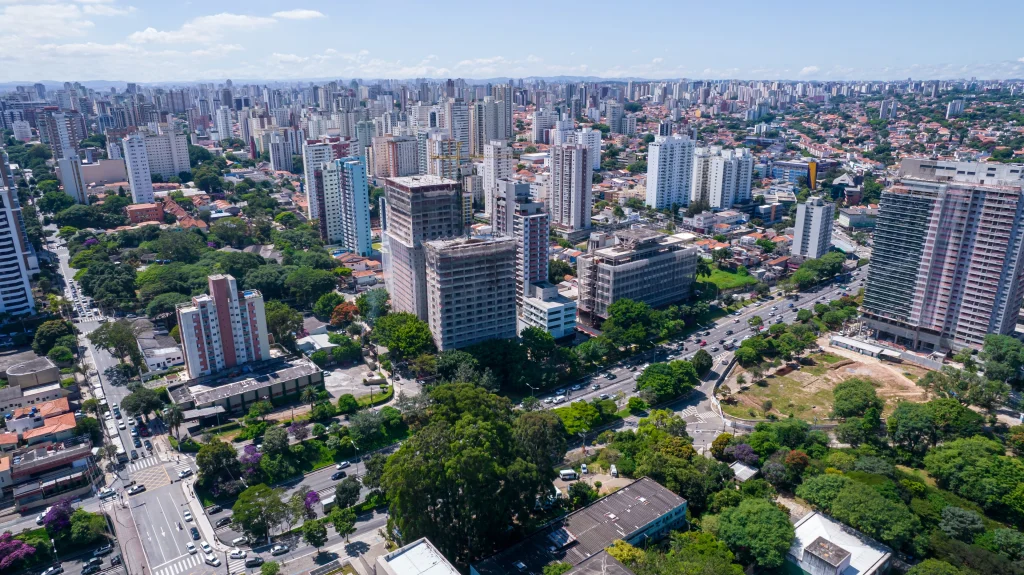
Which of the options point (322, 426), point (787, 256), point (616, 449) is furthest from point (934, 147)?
point (322, 426)

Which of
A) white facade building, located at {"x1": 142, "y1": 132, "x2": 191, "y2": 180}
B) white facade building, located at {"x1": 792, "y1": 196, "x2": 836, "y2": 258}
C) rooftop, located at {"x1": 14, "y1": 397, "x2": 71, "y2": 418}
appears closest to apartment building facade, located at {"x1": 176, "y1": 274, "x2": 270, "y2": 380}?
rooftop, located at {"x1": 14, "y1": 397, "x2": 71, "y2": 418}

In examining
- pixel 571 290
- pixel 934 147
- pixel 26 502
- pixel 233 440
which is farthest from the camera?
pixel 934 147

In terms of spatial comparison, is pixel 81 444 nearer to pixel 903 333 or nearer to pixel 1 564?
pixel 1 564

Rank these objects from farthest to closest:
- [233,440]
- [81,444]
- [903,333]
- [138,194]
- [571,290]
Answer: [138,194] < [571,290] < [903,333] < [233,440] < [81,444]

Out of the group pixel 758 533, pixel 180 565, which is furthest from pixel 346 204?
pixel 758 533

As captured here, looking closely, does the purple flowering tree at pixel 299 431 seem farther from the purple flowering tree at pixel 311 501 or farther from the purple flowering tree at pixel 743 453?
the purple flowering tree at pixel 743 453

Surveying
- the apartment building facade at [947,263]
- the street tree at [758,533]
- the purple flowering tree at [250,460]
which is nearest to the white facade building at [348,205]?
the purple flowering tree at [250,460]
